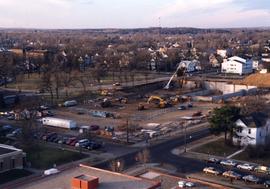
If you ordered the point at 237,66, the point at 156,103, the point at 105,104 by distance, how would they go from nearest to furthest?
the point at 105,104
the point at 156,103
the point at 237,66

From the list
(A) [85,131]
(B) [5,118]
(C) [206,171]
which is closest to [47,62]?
(B) [5,118]

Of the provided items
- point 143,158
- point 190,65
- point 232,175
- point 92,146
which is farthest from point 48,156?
point 190,65

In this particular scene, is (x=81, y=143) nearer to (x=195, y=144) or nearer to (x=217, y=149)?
(x=195, y=144)

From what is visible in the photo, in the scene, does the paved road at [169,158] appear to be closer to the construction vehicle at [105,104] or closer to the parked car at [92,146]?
the parked car at [92,146]

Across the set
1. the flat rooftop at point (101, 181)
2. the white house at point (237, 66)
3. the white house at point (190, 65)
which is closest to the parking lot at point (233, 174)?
the flat rooftop at point (101, 181)

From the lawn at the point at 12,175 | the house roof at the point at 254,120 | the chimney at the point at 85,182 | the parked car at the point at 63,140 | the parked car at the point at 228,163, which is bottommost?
the lawn at the point at 12,175
